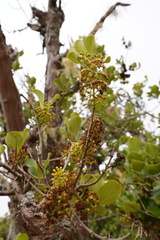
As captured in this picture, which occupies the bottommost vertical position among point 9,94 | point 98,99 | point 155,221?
point 155,221

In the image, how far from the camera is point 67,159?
805mm

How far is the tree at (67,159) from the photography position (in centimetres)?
68

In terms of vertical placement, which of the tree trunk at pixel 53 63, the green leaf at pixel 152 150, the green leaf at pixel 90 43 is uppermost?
the tree trunk at pixel 53 63

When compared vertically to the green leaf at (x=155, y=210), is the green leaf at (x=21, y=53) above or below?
above

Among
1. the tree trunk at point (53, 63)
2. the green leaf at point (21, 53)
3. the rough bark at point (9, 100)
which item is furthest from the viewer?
the green leaf at point (21, 53)

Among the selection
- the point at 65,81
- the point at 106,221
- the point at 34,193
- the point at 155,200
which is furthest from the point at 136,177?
the point at 106,221

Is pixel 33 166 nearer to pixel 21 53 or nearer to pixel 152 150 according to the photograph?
pixel 152 150

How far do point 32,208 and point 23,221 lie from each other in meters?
0.05

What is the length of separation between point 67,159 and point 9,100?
2.29 feet

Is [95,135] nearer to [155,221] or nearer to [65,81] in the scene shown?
[155,221]

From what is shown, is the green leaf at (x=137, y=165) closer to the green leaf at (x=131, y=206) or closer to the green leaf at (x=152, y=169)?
the green leaf at (x=152, y=169)

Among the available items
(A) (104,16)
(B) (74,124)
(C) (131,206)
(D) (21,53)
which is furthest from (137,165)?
(A) (104,16)

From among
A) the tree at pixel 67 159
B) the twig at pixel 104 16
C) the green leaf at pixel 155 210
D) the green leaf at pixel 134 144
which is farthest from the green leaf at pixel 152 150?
the twig at pixel 104 16

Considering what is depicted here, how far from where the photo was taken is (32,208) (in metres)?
0.91
